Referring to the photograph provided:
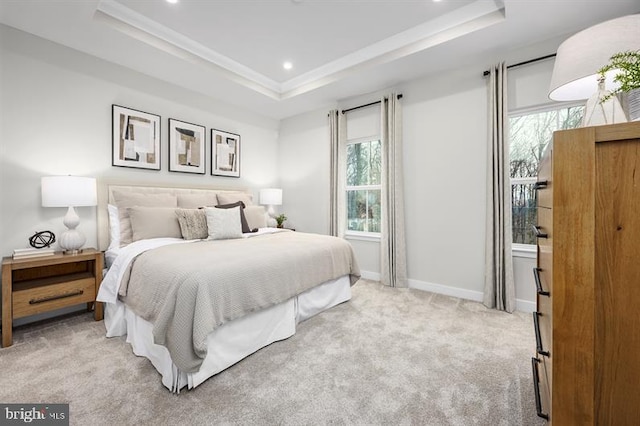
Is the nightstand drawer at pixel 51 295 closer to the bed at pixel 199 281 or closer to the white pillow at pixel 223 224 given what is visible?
the bed at pixel 199 281

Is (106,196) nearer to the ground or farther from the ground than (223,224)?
farther from the ground

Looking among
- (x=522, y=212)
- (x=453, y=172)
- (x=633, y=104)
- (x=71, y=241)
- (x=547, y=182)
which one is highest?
(x=453, y=172)

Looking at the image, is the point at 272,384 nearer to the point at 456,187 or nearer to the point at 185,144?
the point at 456,187

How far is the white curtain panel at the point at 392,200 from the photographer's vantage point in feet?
11.6

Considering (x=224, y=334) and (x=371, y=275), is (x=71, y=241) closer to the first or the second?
(x=224, y=334)

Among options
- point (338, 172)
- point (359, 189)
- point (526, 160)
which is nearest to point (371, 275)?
point (359, 189)

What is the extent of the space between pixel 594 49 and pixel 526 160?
2047 millimetres

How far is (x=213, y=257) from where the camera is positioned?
1.96 metres

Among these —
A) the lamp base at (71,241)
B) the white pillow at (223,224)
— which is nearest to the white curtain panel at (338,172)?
the white pillow at (223,224)

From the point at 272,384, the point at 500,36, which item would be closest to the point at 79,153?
the point at 272,384

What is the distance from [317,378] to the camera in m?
1.71

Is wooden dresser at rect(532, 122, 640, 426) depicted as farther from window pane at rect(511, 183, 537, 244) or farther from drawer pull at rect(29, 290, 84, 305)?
drawer pull at rect(29, 290, 84, 305)

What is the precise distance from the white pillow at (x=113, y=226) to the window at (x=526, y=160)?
13.6 feet

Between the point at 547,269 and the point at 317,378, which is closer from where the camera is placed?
the point at 547,269
